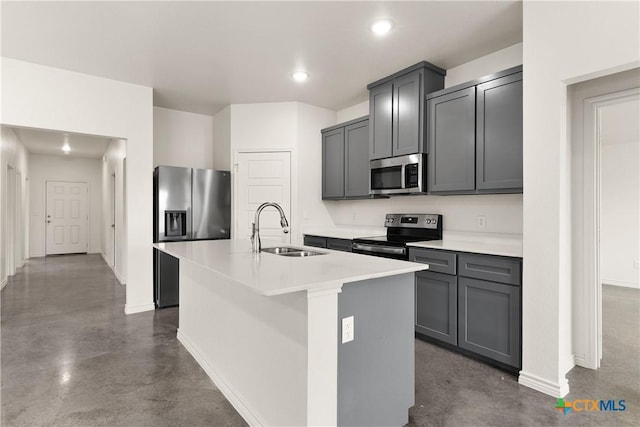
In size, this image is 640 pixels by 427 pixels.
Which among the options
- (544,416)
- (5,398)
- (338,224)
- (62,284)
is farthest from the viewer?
(62,284)

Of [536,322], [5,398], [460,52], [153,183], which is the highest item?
[460,52]

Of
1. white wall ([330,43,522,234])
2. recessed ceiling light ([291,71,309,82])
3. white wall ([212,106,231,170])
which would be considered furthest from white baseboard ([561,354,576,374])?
white wall ([212,106,231,170])

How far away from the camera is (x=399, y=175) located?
11.8 ft

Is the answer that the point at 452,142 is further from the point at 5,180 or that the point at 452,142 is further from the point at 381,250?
the point at 5,180

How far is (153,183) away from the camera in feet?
14.5

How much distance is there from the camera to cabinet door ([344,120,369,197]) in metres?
4.16

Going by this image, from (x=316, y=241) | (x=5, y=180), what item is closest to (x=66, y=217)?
(x=5, y=180)

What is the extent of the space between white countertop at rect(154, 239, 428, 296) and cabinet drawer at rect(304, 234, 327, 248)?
6.29ft

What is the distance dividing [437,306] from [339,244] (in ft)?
4.69

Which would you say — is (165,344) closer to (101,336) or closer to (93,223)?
(101,336)

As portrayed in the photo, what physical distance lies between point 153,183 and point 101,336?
1942 mm

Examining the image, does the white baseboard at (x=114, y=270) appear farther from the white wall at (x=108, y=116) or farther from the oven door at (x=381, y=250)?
the oven door at (x=381, y=250)

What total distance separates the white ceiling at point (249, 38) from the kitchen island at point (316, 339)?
70.7 inches

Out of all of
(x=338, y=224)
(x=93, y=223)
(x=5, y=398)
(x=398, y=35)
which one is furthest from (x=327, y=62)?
(x=93, y=223)
